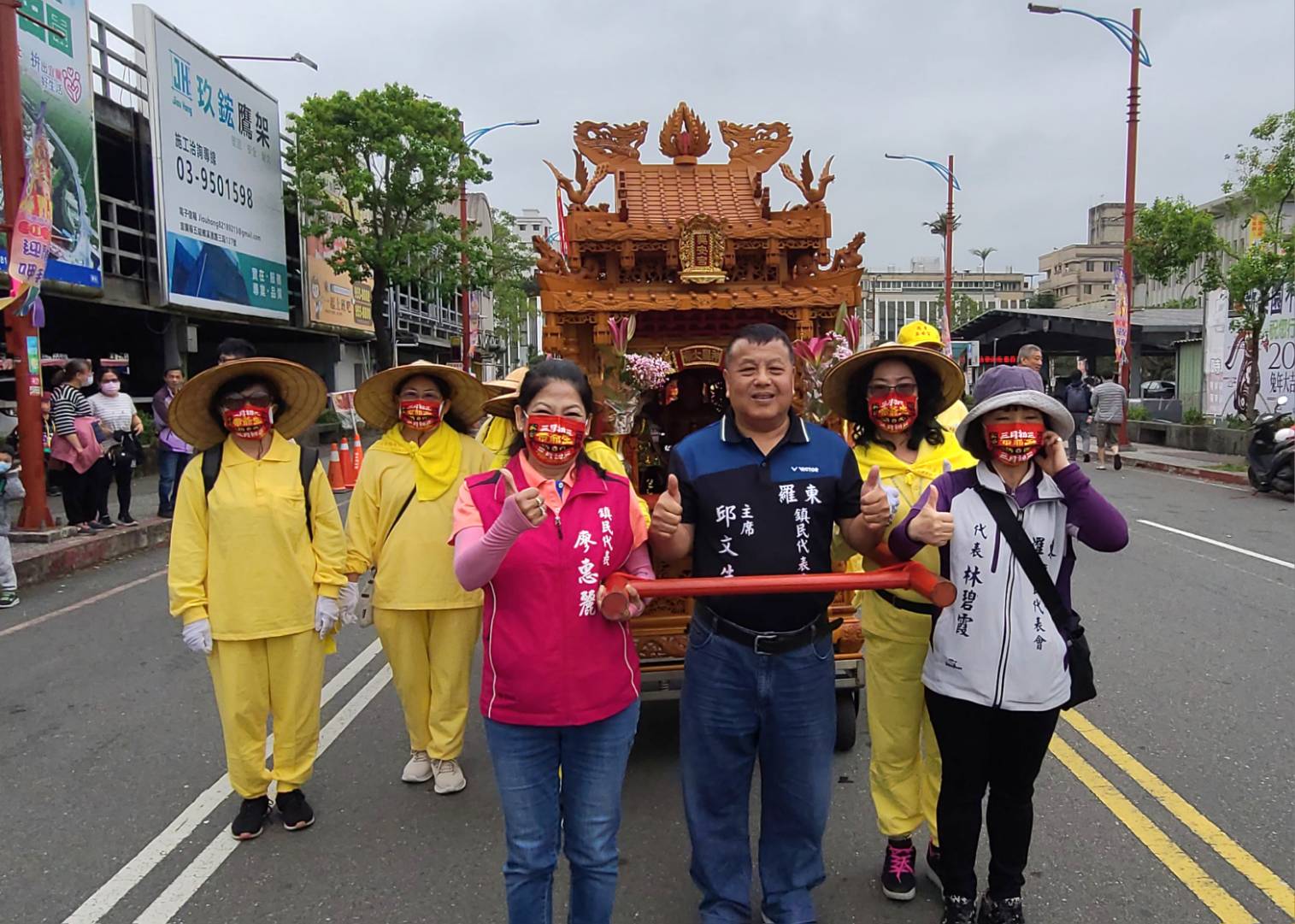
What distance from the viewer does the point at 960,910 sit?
289 cm

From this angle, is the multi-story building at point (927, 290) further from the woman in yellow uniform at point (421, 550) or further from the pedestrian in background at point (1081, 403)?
the woman in yellow uniform at point (421, 550)

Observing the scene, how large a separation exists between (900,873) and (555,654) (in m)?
1.57

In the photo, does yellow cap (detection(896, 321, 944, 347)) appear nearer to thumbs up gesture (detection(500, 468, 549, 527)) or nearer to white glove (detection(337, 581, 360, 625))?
thumbs up gesture (detection(500, 468, 549, 527))

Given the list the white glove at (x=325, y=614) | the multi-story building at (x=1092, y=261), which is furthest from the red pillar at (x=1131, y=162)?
the multi-story building at (x=1092, y=261)

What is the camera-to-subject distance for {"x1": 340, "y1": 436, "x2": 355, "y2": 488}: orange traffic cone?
14.5m

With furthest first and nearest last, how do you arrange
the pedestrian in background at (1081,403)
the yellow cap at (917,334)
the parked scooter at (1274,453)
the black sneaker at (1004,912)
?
the pedestrian in background at (1081,403) → the parked scooter at (1274,453) → the yellow cap at (917,334) → the black sneaker at (1004,912)

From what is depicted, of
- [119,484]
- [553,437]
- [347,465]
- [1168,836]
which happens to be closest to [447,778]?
[553,437]

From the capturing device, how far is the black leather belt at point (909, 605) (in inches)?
119

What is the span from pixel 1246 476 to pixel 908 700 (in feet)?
44.1

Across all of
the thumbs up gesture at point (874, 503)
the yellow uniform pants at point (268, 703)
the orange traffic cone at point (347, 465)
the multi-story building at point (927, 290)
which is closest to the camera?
the thumbs up gesture at point (874, 503)

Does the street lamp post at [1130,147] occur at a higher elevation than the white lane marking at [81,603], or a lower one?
Answer: higher

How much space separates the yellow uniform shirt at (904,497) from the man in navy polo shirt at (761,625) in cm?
40

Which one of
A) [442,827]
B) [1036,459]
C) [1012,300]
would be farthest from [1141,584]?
[1012,300]

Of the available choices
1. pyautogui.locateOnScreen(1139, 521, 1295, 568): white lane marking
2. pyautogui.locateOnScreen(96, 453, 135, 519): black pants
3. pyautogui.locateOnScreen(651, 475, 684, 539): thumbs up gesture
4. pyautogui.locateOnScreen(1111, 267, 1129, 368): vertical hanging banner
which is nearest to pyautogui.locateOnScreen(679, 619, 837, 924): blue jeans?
pyautogui.locateOnScreen(651, 475, 684, 539): thumbs up gesture
